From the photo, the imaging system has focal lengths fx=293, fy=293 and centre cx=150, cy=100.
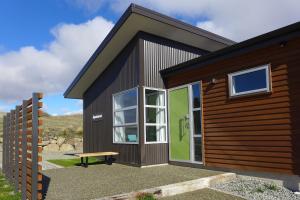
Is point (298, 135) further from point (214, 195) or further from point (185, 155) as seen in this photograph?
point (185, 155)

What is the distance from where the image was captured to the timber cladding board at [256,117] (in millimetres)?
6312

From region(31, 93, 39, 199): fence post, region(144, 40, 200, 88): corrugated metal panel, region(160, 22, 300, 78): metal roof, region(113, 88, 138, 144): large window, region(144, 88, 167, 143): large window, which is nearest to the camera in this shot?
region(31, 93, 39, 199): fence post

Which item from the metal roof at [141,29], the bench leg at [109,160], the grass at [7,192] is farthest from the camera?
the bench leg at [109,160]

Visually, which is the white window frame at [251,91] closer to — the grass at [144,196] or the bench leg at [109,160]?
the grass at [144,196]

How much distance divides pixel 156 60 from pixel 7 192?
613 cm

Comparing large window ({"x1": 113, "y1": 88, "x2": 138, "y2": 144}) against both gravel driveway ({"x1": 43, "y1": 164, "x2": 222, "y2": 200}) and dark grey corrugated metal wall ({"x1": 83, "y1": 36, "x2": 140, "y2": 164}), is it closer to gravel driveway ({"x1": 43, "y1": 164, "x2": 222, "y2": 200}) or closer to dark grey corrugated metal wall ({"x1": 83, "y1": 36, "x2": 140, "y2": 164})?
dark grey corrugated metal wall ({"x1": 83, "y1": 36, "x2": 140, "y2": 164})

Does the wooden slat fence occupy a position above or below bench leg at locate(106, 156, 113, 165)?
above

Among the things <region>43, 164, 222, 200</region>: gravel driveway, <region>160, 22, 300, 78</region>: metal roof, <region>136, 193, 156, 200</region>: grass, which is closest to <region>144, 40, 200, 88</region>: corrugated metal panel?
<region>160, 22, 300, 78</region>: metal roof

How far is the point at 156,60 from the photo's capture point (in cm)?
1030

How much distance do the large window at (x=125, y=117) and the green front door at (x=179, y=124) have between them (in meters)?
1.24

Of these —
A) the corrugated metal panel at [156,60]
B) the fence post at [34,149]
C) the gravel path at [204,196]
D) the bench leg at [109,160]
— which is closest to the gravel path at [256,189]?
the gravel path at [204,196]

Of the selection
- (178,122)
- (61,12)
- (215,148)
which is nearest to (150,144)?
(178,122)

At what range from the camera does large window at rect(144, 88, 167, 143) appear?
993cm

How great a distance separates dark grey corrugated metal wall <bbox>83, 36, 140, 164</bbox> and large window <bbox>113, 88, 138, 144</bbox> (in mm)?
224
